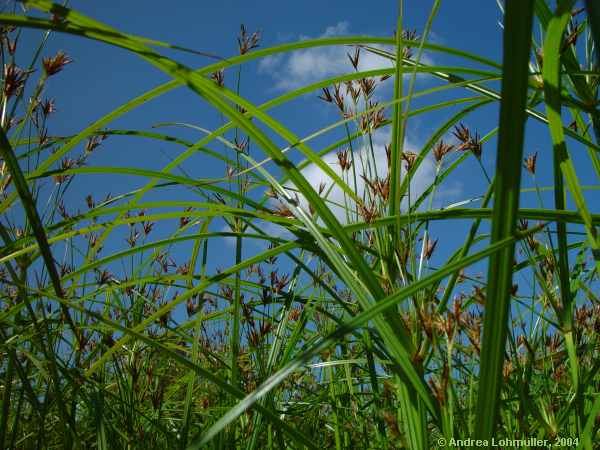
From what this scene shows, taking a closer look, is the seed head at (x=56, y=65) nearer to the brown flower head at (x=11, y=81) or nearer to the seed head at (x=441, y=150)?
the brown flower head at (x=11, y=81)

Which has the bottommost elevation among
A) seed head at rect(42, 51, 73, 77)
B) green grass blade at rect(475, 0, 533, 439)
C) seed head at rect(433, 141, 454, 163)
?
green grass blade at rect(475, 0, 533, 439)

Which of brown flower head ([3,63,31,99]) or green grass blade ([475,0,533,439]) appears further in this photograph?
brown flower head ([3,63,31,99])

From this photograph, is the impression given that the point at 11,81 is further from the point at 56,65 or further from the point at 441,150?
the point at 441,150

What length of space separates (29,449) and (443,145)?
168 centimetres

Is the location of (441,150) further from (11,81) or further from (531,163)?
(11,81)

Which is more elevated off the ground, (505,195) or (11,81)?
(11,81)

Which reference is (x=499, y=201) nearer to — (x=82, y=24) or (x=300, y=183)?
(x=300, y=183)

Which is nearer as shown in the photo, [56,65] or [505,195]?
[505,195]

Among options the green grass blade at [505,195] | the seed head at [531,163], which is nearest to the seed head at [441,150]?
the seed head at [531,163]

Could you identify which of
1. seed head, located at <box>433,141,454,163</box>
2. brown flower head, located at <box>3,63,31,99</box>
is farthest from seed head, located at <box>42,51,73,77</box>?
seed head, located at <box>433,141,454,163</box>

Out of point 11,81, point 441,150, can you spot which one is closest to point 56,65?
point 11,81

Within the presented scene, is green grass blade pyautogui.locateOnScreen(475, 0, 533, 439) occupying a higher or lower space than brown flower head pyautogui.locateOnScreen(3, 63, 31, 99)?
lower

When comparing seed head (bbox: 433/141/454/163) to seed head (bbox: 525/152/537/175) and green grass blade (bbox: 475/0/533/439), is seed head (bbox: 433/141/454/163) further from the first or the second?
green grass blade (bbox: 475/0/533/439)

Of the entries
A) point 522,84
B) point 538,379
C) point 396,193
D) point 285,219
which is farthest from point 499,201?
point 538,379
